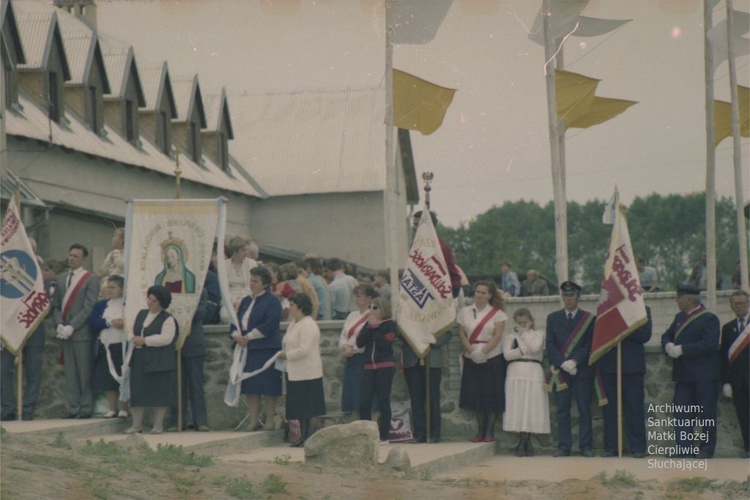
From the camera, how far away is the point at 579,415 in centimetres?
1633

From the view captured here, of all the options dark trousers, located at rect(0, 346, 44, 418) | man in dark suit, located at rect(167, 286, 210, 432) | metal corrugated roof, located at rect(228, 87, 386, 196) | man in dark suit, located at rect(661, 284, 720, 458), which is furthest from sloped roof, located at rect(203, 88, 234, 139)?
man in dark suit, located at rect(661, 284, 720, 458)

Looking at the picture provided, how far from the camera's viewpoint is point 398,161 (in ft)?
182

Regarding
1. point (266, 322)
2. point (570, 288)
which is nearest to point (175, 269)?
point (266, 322)

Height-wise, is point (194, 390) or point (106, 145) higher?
point (106, 145)

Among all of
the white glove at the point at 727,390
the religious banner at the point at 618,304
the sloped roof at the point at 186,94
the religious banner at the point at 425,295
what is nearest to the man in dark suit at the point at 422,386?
the religious banner at the point at 425,295

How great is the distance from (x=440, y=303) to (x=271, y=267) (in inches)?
122

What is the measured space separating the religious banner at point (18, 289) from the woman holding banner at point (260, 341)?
7.86 ft

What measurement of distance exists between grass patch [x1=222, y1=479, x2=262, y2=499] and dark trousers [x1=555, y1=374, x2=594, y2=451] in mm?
5192

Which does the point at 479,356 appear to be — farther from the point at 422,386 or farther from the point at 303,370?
the point at 303,370

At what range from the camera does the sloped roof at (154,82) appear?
40062mm

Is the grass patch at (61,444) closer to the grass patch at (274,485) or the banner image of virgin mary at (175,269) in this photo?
the grass patch at (274,485)

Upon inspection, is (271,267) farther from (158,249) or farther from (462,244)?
(462,244)

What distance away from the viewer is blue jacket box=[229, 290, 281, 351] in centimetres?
1698

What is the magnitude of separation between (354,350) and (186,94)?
28.1 m
